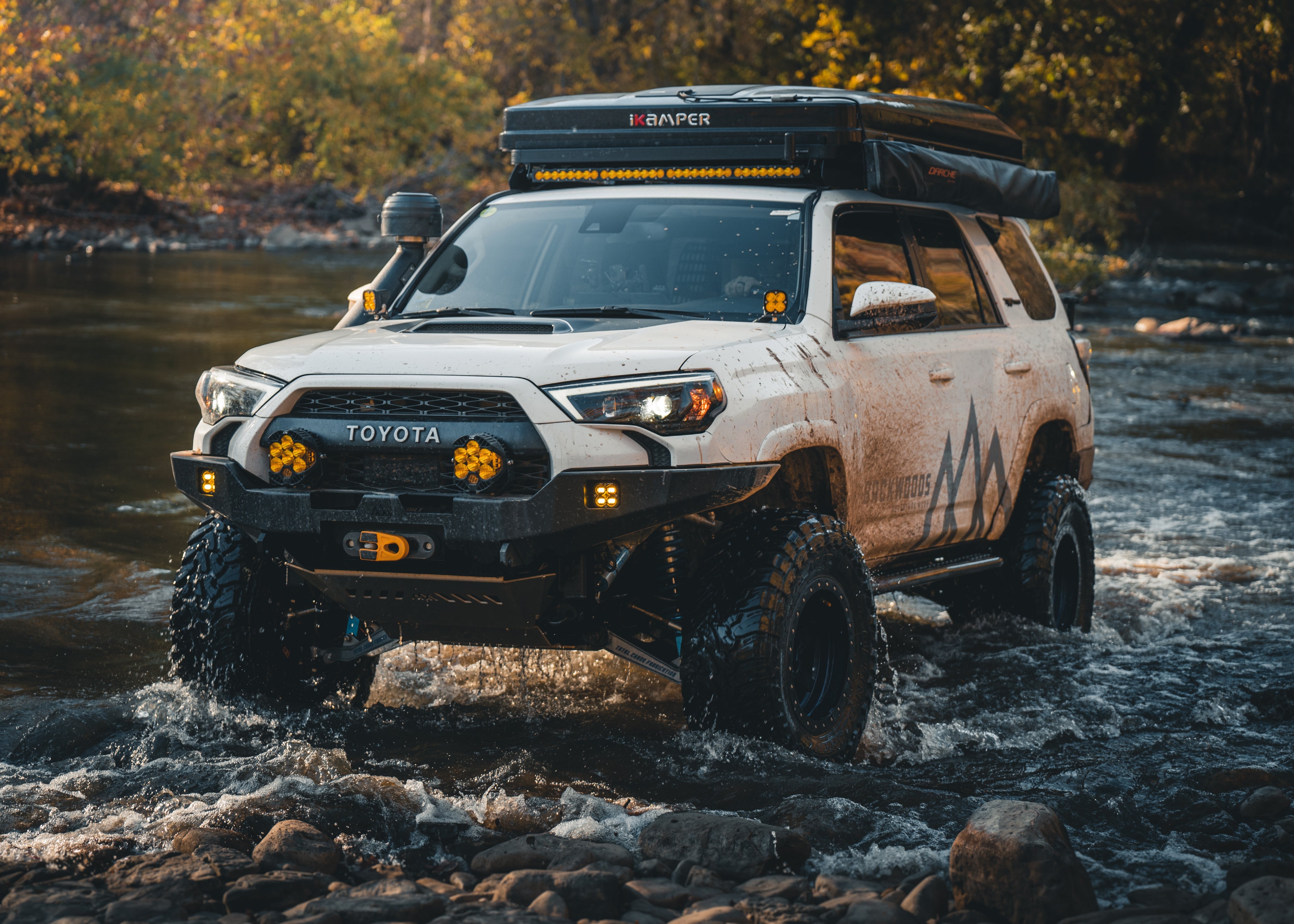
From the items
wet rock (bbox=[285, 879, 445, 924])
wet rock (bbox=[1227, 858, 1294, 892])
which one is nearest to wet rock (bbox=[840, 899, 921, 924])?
wet rock (bbox=[1227, 858, 1294, 892])

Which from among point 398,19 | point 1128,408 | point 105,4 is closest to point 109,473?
point 1128,408

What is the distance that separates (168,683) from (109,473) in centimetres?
568

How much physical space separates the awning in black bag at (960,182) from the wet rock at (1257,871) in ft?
9.54

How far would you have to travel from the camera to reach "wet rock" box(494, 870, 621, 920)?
166 inches

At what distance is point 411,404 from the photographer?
16.0 ft

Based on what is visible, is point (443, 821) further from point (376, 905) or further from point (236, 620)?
point (236, 620)

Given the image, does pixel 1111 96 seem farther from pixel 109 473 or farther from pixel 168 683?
pixel 168 683

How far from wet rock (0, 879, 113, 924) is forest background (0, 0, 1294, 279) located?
62.6ft

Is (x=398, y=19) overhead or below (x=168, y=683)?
overhead

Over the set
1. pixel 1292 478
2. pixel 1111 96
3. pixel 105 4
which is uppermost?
pixel 105 4

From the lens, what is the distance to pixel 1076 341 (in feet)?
26.3

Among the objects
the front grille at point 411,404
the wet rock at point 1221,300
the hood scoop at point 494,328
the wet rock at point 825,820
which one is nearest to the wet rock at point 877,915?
the wet rock at point 825,820

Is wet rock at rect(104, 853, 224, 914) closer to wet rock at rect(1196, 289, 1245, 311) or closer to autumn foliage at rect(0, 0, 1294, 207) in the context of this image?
autumn foliage at rect(0, 0, 1294, 207)

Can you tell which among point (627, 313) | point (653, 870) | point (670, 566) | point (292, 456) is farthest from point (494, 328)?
point (653, 870)
